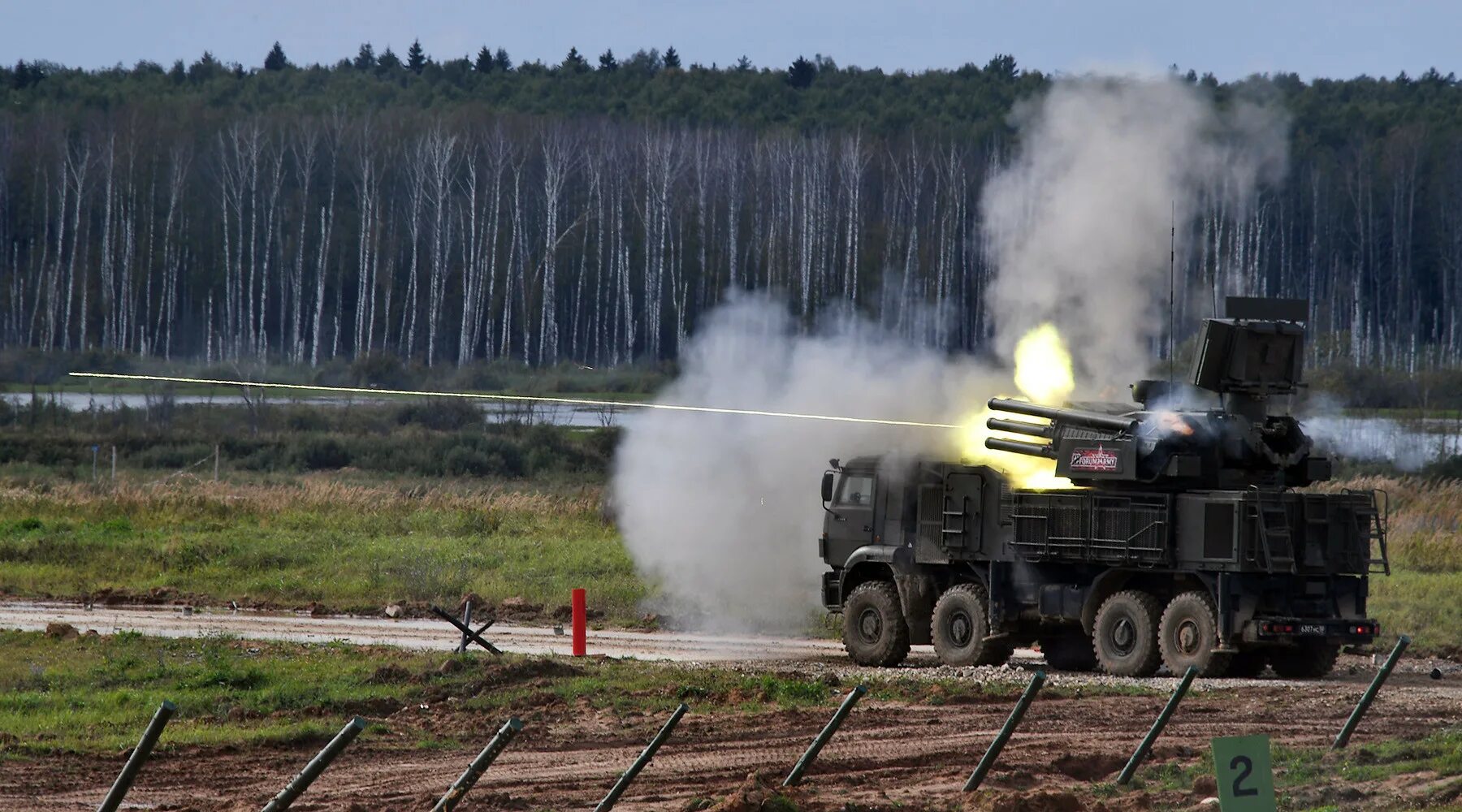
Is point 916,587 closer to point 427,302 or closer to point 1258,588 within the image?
point 1258,588

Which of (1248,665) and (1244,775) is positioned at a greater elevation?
(1244,775)

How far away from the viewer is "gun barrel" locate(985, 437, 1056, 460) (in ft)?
78.1

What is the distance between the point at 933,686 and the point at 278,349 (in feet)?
217

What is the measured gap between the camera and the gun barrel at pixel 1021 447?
2380 centimetres

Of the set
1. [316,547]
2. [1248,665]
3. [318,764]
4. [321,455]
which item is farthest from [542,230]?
[318,764]

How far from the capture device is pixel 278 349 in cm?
8275

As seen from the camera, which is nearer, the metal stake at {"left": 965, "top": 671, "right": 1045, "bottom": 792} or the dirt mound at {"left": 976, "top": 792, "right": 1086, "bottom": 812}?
the dirt mound at {"left": 976, "top": 792, "right": 1086, "bottom": 812}

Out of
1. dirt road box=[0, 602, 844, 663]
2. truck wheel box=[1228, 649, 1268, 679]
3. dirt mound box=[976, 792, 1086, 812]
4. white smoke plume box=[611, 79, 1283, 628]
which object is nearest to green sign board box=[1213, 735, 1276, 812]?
dirt mound box=[976, 792, 1086, 812]

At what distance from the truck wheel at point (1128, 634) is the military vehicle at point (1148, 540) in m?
0.02

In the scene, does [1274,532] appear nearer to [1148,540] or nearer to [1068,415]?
[1148,540]

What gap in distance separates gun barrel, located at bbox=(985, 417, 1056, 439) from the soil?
457cm

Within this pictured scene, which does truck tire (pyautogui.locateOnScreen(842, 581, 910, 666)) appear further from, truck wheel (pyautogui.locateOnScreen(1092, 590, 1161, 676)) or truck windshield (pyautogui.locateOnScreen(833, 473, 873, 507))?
truck wheel (pyautogui.locateOnScreen(1092, 590, 1161, 676))

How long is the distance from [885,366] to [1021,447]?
3768 millimetres

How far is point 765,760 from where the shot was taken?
Result: 1598 cm
